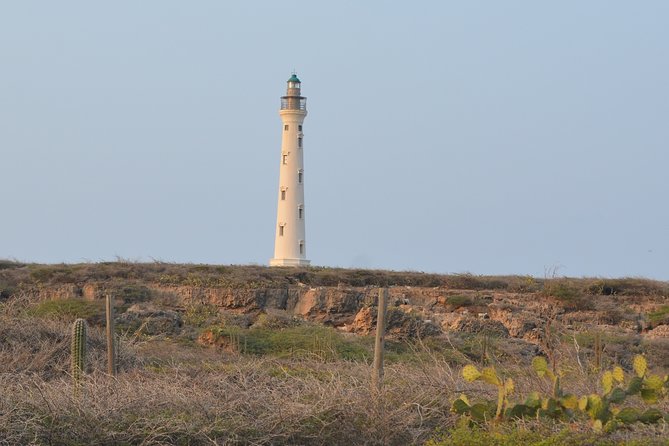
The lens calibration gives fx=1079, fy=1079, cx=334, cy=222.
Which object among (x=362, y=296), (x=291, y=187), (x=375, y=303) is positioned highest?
(x=291, y=187)

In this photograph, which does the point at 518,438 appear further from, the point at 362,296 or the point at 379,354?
the point at 362,296

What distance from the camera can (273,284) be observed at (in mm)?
32875

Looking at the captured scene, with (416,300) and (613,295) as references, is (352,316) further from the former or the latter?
(613,295)

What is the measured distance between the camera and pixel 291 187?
5009 centimetres

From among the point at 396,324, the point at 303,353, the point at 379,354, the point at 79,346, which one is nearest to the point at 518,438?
the point at 379,354

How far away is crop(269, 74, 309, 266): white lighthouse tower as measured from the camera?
4944 cm

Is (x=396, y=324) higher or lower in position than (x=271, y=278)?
lower

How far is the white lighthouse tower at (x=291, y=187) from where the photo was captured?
49.4 metres

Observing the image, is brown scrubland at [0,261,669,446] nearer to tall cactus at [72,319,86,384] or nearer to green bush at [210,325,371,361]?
green bush at [210,325,371,361]

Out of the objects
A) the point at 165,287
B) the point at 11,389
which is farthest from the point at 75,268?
the point at 11,389

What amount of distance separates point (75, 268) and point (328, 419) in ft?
80.3

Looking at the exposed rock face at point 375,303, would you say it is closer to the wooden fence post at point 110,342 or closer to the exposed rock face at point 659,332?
the exposed rock face at point 659,332

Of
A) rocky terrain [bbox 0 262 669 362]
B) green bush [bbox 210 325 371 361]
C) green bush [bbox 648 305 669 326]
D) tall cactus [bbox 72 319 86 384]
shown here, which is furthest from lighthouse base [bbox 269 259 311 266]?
tall cactus [bbox 72 319 86 384]

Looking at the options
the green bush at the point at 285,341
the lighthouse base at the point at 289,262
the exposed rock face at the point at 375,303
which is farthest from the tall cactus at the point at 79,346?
the lighthouse base at the point at 289,262
